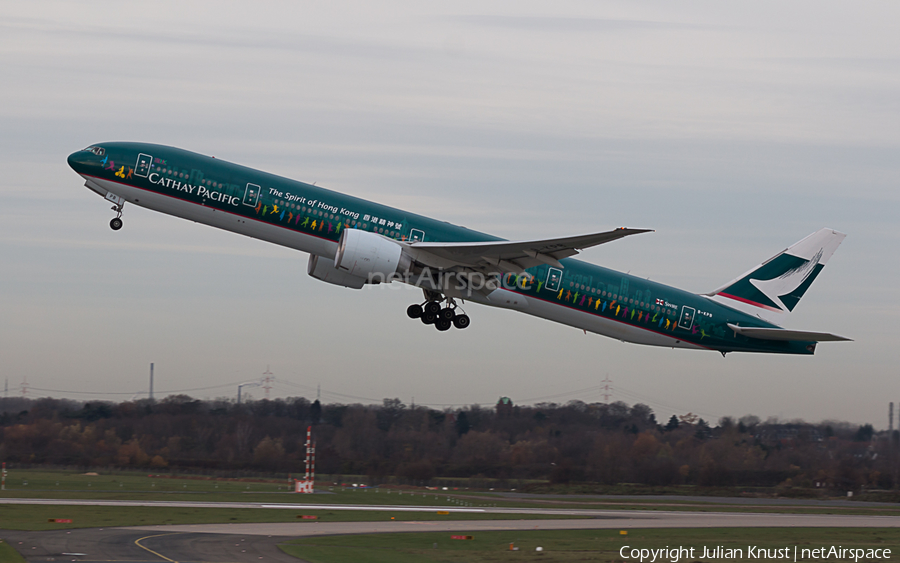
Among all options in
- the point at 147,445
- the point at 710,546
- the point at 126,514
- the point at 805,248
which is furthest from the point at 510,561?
the point at 147,445

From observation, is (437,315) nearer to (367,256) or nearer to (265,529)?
(367,256)

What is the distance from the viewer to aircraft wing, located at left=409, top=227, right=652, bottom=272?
3554cm

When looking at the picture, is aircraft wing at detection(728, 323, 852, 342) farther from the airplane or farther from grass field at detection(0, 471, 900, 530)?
grass field at detection(0, 471, 900, 530)

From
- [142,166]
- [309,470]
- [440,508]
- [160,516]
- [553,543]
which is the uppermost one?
[142,166]

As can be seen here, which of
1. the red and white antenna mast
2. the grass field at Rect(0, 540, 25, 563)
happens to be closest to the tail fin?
the red and white antenna mast

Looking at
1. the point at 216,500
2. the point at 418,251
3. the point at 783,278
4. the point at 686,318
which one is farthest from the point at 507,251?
the point at 216,500

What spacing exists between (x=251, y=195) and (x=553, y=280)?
42.7 ft

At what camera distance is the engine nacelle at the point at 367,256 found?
117 feet

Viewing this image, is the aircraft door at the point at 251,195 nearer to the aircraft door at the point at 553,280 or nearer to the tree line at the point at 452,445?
the aircraft door at the point at 553,280

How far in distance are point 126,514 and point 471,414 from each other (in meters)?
35.4

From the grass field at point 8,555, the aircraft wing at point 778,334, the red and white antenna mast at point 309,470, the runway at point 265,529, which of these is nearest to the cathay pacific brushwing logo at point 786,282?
the aircraft wing at point 778,334

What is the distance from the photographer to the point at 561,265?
1543 inches

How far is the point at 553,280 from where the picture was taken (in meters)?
40.5

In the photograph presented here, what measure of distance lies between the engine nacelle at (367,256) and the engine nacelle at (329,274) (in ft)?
11.7
